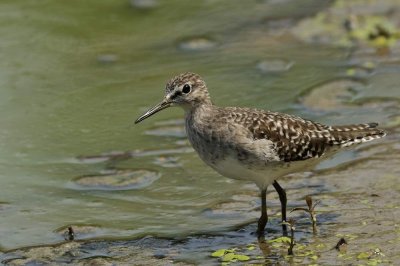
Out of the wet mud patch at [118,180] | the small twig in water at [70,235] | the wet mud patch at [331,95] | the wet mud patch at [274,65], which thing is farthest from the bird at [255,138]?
the wet mud patch at [274,65]

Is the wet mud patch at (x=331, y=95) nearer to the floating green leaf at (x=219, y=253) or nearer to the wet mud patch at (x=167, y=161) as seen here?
the wet mud patch at (x=167, y=161)

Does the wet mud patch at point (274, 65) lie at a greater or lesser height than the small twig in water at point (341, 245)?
greater

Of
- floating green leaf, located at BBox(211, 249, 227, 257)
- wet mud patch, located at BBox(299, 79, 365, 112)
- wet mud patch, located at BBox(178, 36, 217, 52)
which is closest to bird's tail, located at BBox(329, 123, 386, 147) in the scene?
floating green leaf, located at BBox(211, 249, 227, 257)

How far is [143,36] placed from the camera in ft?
49.6

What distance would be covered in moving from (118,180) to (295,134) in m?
2.32

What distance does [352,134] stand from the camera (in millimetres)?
10055

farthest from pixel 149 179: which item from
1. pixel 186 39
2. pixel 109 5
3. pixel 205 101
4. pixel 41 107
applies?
pixel 109 5

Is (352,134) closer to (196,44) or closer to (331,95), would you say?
(331,95)

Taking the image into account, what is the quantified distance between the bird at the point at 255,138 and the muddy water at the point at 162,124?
1.95ft

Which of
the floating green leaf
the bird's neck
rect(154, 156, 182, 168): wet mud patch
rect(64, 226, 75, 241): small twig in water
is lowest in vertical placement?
the floating green leaf

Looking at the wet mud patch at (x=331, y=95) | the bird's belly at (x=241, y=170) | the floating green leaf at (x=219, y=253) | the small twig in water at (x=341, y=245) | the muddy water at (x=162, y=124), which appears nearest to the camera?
the small twig in water at (x=341, y=245)

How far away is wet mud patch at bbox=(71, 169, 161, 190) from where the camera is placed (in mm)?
10992

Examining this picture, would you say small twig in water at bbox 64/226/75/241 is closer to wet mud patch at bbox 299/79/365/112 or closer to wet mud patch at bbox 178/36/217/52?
wet mud patch at bbox 299/79/365/112

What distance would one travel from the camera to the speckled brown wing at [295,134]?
31.4 ft
